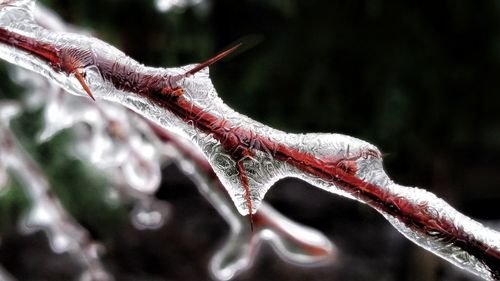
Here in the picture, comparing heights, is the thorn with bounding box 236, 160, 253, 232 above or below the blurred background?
below

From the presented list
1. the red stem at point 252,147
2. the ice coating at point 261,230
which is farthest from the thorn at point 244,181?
the ice coating at point 261,230

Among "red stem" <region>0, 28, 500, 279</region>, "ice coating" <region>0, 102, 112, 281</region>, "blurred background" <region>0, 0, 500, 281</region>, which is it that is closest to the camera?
"red stem" <region>0, 28, 500, 279</region>

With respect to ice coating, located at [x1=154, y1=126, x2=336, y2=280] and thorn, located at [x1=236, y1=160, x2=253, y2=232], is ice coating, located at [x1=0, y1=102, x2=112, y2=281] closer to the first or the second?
ice coating, located at [x1=154, y1=126, x2=336, y2=280]

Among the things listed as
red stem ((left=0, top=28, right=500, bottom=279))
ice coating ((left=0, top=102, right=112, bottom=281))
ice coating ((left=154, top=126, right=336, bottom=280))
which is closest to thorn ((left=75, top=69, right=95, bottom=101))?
red stem ((left=0, top=28, right=500, bottom=279))

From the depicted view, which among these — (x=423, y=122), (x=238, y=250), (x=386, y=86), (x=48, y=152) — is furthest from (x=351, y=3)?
(x=238, y=250)

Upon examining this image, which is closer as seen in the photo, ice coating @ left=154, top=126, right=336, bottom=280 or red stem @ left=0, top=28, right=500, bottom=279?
red stem @ left=0, top=28, right=500, bottom=279

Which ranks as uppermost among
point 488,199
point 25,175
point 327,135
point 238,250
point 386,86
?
point 488,199

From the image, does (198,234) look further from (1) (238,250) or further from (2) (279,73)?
(1) (238,250)

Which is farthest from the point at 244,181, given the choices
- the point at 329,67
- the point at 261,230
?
the point at 329,67

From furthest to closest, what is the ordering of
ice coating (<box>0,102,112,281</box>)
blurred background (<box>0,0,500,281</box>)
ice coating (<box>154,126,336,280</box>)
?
blurred background (<box>0,0,500,281</box>) → ice coating (<box>0,102,112,281</box>) → ice coating (<box>154,126,336,280</box>)

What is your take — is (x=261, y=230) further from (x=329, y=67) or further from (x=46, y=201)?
(x=329, y=67)

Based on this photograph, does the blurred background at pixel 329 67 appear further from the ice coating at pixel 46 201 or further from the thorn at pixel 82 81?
the thorn at pixel 82 81
